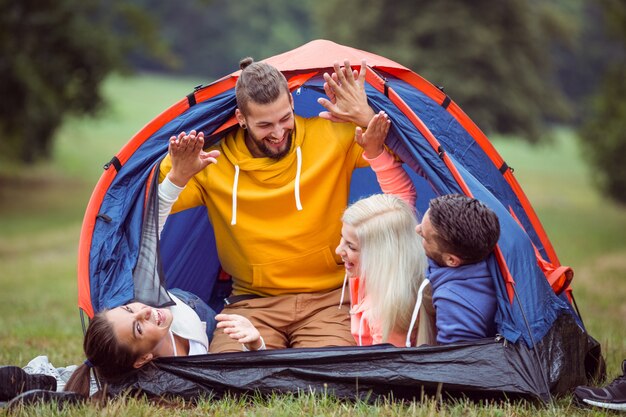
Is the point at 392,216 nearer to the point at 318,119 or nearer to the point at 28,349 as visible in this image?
the point at 318,119

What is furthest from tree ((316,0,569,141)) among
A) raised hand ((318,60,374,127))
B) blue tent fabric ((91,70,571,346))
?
raised hand ((318,60,374,127))

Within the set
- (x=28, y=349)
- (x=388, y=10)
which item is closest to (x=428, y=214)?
(x=28, y=349)

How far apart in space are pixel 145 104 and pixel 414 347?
112 ft

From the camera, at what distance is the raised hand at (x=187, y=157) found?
393 cm

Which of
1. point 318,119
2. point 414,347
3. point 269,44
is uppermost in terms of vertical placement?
point 269,44

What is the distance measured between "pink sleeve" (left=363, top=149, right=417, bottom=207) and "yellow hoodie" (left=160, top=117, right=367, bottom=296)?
0.19 m

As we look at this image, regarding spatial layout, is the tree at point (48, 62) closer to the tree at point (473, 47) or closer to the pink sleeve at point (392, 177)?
the tree at point (473, 47)

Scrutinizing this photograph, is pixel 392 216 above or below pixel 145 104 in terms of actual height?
below

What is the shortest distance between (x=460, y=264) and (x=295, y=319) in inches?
42.0

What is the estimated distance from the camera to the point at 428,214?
12.1ft

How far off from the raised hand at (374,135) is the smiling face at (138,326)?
4.23 feet

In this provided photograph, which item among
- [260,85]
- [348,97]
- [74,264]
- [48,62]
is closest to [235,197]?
[260,85]

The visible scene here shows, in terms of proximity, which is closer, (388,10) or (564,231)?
(564,231)

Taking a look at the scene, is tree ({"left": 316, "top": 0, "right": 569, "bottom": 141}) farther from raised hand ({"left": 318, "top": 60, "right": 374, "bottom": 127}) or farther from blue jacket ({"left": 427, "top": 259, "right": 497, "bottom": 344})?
blue jacket ({"left": 427, "top": 259, "right": 497, "bottom": 344})
